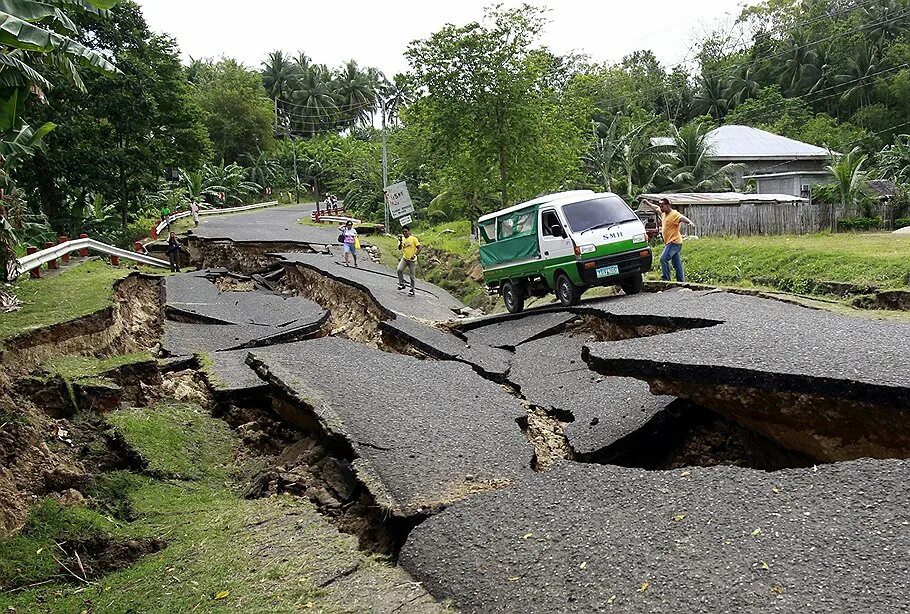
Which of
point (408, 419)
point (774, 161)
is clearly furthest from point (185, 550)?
point (774, 161)

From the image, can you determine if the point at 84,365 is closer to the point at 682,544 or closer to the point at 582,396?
the point at 582,396

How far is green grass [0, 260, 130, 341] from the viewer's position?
864 centimetres

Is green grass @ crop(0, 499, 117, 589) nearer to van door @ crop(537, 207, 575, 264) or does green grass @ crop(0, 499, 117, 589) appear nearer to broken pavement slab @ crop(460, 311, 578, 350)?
broken pavement slab @ crop(460, 311, 578, 350)

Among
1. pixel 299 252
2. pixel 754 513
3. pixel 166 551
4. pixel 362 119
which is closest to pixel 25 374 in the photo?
pixel 166 551

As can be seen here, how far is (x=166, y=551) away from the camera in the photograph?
4742 mm

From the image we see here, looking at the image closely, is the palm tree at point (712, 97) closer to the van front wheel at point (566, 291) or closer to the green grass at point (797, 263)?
the green grass at point (797, 263)

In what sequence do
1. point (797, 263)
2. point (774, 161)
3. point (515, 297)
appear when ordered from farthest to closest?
1. point (774, 161)
2. point (797, 263)
3. point (515, 297)

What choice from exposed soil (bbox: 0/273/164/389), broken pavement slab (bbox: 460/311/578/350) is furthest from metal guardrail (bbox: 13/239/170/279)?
broken pavement slab (bbox: 460/311/578/350)

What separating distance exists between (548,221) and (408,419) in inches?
292

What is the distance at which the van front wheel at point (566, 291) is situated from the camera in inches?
493

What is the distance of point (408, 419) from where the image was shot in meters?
6.37

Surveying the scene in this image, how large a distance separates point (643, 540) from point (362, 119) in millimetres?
84862

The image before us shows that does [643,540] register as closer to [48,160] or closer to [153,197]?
[48,160]

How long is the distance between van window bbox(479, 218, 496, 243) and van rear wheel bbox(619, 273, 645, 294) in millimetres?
3197
